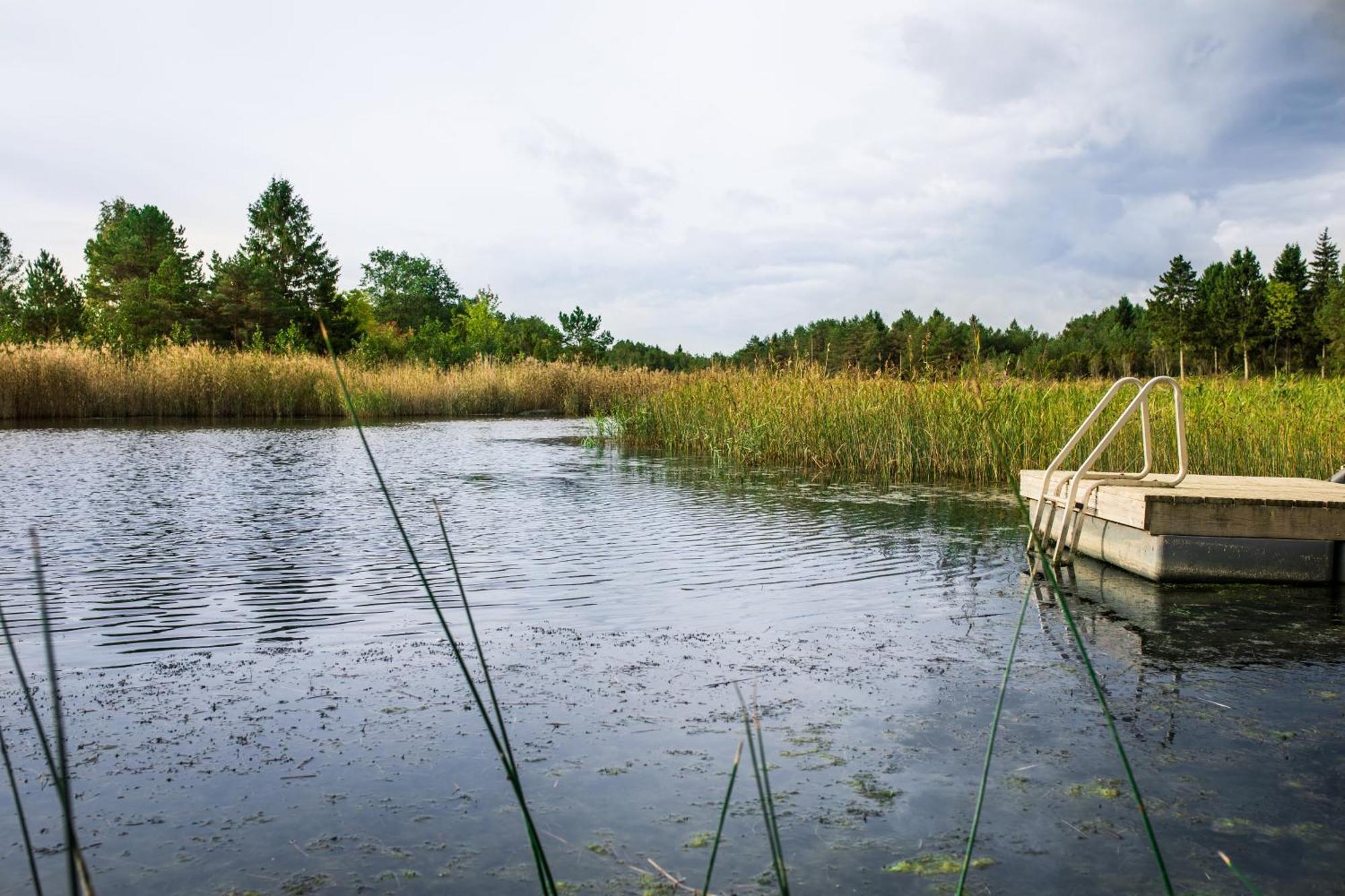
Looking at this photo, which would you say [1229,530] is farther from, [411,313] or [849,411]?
[411,313]

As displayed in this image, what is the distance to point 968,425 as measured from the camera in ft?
32.7

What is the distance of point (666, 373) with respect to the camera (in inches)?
1019

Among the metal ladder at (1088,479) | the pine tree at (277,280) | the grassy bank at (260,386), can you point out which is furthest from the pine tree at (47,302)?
the metal ladder at (1088,479)

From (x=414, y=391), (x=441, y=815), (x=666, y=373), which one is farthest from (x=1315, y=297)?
(x=441, y=815)

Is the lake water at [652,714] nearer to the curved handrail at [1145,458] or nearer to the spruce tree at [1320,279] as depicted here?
the curved handrail at [1145,458]

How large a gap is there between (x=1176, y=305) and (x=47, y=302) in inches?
2737

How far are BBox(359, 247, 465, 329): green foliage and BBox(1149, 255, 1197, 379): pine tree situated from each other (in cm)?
4684

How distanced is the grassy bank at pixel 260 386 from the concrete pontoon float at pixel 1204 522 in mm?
16409

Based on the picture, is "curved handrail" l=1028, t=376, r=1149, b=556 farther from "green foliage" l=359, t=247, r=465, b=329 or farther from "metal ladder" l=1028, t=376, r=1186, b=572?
"green foliage" l=359, t=247, r=465, b=329

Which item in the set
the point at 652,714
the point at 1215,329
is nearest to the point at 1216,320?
the point at 1215,329

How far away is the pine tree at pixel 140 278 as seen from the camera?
1845 inches

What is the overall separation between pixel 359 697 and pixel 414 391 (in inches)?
877

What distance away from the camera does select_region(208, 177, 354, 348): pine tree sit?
46062mm

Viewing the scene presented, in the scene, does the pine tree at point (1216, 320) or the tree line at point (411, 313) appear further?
the pine tree at point (1216, 320)
